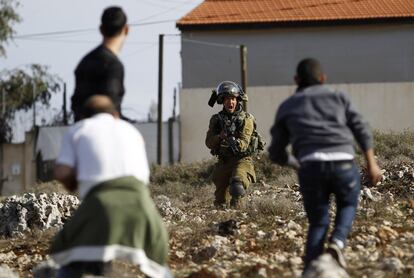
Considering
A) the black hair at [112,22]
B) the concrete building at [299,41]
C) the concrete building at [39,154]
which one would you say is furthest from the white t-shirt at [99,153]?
the concrete building at [299,41]

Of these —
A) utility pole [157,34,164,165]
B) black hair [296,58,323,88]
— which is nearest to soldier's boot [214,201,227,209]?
black hair [296,58,323,88]

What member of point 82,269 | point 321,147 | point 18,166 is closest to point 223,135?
point 321,147

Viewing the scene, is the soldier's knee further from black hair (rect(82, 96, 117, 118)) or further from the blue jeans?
black hair (rect(82, 96, 117, 118))

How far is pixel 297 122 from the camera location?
7090 millimetres

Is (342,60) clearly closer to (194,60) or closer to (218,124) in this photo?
(194,60)

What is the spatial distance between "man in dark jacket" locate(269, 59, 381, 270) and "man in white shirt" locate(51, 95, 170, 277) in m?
1.33

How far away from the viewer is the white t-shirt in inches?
240

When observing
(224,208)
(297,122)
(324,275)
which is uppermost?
(297,122)

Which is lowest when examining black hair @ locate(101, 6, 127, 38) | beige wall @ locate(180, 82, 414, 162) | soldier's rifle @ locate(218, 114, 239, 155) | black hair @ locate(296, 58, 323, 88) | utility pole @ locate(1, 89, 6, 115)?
utility pole @ locate(1, 89, 6, 115)

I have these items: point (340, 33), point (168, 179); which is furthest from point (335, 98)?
point (340, 33)

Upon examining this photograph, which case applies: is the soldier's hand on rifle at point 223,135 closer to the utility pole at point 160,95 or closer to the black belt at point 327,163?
the black belt at point 327,163

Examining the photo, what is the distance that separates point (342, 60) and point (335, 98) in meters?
32.8

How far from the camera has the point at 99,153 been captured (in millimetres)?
6094

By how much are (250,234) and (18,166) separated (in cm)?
3287
